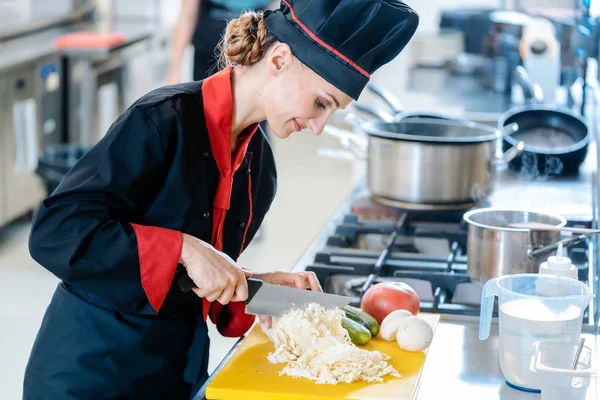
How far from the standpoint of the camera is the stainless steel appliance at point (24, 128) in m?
4.35

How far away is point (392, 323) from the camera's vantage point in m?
1.51

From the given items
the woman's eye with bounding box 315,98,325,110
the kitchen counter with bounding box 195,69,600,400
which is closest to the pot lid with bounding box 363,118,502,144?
the kitchen counter with bounding box 195,69,600,400

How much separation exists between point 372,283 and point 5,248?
315cm

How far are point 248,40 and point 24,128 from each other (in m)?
3.39

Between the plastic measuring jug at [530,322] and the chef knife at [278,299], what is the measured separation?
29 cm

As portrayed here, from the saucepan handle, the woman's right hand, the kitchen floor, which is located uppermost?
the woman's right hand

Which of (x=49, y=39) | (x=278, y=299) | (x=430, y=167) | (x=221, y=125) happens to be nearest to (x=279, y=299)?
(x=278, y=299)

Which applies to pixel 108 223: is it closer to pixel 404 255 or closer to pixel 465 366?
pixel 465 366

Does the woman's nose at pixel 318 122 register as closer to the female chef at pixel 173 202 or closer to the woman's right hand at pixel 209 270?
the female chef at pixel 173 202

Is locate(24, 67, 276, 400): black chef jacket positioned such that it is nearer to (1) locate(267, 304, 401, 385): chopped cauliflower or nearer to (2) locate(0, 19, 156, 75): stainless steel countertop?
(1) locate(267, 304, 401, 385): chopped cauliflower

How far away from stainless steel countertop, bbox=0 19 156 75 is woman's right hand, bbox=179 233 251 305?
315cm

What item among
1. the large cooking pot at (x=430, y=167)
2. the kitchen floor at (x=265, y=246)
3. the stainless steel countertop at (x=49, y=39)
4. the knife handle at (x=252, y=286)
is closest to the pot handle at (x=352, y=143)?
the large cooking pot at (x=430, y=167)

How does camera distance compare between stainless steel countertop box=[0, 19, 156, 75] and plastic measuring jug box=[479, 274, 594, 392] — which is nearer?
plastic measuring jug box=[479, 274, 594, 392]

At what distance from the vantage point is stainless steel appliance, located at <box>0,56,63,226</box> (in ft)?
14.3
